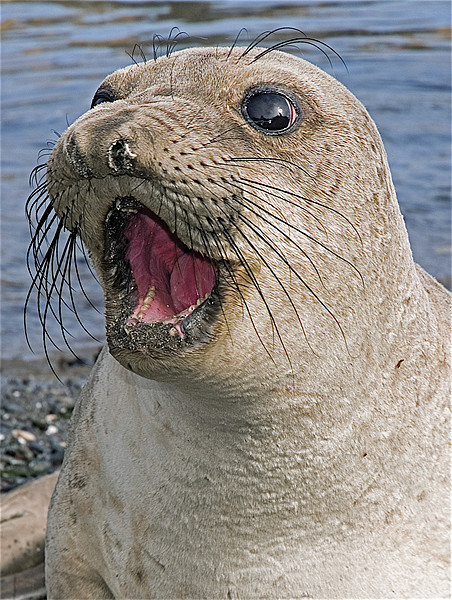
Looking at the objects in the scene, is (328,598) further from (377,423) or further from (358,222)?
(358,222)

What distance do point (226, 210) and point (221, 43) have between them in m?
14.8

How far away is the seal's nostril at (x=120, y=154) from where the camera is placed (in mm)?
2496

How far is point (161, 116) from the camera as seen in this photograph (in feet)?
8.74

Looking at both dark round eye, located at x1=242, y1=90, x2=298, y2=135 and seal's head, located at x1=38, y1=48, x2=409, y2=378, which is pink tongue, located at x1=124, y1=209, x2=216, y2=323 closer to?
seal's head, located at x1=38, y1=48, x2=409, y2=378

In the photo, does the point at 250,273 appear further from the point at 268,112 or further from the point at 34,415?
the point at 34,415

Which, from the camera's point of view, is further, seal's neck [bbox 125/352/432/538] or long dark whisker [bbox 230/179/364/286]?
seal's neck [bbox 125/352/432/538]

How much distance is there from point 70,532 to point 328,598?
1.07m

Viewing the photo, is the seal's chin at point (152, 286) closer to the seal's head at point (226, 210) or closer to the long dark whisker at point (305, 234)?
the seal's head at point (226, 210)

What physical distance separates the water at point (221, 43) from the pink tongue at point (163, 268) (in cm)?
276

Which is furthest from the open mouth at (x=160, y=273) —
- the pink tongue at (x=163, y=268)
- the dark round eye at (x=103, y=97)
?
the dark round eye at (x=103, y=97)

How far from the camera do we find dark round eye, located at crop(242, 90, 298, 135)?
2818 mm

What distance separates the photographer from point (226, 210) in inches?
104

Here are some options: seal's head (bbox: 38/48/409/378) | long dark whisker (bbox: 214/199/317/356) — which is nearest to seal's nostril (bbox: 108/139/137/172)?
seal's head (bbox: 38/48/409/378)

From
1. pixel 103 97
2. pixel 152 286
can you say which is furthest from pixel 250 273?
pixel 103 97
